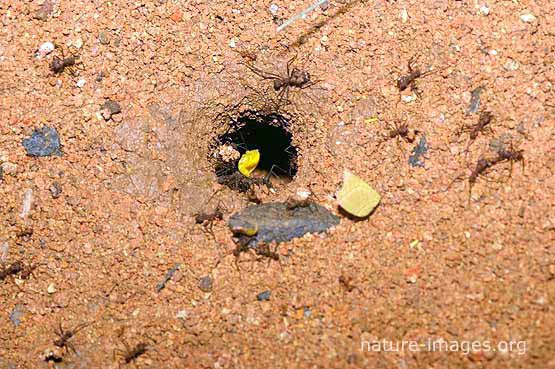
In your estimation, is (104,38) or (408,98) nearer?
(408,98)

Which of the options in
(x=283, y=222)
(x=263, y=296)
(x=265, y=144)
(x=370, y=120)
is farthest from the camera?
(x=265, y=144)

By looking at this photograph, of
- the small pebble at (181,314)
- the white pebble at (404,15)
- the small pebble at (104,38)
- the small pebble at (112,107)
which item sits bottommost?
the small pebble at (181,314)

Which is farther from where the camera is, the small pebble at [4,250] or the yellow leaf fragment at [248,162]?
the yellow leaf fragment at [248,162]

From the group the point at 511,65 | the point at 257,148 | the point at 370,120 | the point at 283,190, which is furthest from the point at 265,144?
the point at 511,65

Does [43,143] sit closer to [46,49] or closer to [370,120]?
[46,49]

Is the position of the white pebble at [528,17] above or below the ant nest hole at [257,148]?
above

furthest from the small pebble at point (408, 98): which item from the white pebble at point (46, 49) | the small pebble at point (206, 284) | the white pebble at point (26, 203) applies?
the white pebble at point (26, 203)

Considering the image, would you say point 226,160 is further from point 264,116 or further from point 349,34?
point 349,34

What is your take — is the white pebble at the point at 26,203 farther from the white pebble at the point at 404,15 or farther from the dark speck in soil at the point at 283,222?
the white pebble at the point at 404,15

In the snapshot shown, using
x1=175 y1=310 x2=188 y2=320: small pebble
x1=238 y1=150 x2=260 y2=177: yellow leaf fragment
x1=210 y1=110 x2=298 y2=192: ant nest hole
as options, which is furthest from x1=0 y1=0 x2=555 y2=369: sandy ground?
x1=238 y1=150 x2=260 y2=177: yellow leaf fragment
